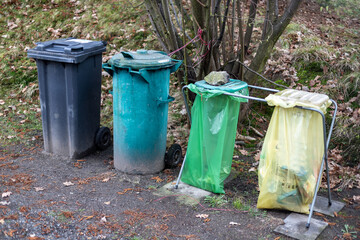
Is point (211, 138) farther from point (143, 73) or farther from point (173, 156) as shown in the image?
point (143, 73)

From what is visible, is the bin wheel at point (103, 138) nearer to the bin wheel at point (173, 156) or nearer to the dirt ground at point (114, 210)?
the dirt ground at point (114, 210)

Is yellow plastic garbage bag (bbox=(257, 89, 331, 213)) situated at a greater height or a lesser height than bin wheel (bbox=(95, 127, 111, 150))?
greater

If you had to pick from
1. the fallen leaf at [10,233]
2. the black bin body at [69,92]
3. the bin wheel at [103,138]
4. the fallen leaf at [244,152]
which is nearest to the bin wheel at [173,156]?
the fallen leaf at [244,152]

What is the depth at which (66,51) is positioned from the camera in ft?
15.3

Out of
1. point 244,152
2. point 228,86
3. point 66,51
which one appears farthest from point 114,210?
point 244,152

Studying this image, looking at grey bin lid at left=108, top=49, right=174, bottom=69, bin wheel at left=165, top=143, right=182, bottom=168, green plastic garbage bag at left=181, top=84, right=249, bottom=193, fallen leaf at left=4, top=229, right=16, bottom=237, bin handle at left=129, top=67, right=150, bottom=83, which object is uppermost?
grey bin lid at left=108, top=49, right=174, bottom=69

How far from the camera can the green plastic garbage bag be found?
414 cm

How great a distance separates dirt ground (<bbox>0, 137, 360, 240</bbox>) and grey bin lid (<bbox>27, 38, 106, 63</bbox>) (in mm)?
1335

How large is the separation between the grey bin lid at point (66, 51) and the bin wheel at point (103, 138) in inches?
41.8

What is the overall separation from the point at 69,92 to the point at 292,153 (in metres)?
2.72

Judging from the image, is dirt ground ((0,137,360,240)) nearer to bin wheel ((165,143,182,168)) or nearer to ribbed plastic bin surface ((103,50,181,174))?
bin wheel ((165,143,182,168))

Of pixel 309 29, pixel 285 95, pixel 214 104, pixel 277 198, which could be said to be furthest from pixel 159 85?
pixel 309 29

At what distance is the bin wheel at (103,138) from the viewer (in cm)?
532

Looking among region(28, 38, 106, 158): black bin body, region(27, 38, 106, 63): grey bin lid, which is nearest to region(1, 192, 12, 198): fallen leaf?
region(28, 38, 106, 158): black bin body
